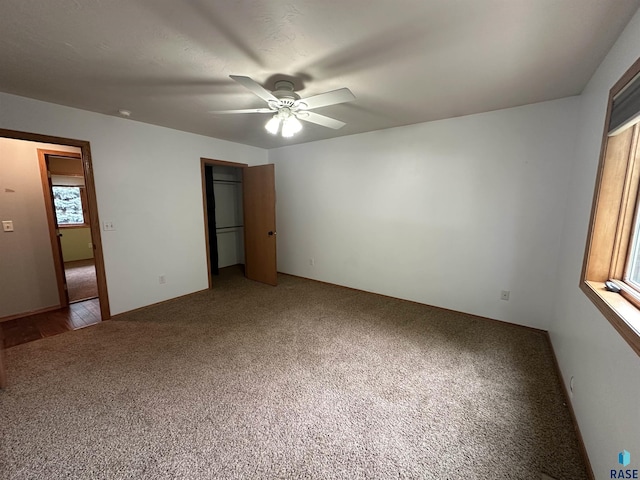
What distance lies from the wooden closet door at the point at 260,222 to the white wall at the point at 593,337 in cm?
342

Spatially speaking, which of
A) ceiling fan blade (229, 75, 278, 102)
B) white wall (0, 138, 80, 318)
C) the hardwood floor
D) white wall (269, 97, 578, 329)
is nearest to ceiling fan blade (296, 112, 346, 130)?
ceiling fan blade (229, 75, 278, 102)

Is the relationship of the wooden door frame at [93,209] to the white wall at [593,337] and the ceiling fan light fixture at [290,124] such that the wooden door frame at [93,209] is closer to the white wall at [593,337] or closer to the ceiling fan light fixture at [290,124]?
the ceiling fan light fixture at [290,124]

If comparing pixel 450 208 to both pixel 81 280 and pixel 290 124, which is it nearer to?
pixel 290 124

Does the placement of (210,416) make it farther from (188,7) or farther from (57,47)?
(57,47)

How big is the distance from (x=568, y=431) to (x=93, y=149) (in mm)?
4754

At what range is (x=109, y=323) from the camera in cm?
286

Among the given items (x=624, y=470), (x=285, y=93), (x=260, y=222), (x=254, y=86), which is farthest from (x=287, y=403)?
(x=260, y=222)

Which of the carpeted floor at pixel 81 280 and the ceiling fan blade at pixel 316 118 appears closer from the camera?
the ceiling fan blade at pixel 316 118

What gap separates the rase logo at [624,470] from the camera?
2.98 feet

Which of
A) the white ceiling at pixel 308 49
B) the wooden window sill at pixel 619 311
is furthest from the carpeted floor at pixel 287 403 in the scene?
the white ceiling at pixel 308 49

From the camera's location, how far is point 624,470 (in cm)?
96

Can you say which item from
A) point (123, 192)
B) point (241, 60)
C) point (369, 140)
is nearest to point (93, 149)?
point (123, 192)

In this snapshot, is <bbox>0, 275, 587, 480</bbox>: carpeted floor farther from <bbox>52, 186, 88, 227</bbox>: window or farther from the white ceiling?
<bbox>52, 186, 88, 227</bbox>: window

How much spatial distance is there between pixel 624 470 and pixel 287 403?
5.32ft
